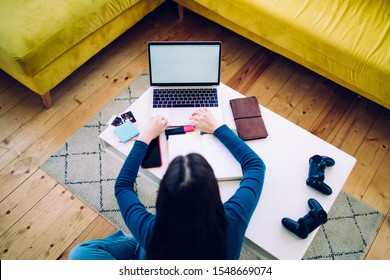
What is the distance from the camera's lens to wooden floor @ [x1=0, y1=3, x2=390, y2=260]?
5.58 ft

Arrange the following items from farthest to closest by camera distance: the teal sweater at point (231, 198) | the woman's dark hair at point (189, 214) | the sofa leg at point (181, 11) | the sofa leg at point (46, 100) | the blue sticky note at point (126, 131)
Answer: the sofa leg at point (181, 11) → the sofa leg at point (46, 100) → the blue sticky note at point (126, 131) → the teal sweater at point (231, 198) → the woman's dark hair at point (189, 214)

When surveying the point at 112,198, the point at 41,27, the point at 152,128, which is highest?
the point at 41,27

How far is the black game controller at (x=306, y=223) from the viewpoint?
1146 millimetres

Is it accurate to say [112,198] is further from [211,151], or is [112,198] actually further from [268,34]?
[268,34]

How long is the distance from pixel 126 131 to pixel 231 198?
51 centimetres

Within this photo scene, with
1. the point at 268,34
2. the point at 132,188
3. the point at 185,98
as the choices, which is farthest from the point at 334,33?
the point at 132,188

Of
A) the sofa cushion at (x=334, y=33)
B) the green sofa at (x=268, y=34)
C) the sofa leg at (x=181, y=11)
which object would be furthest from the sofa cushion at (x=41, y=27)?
A: the sofa cushion at (x=334, y=33)

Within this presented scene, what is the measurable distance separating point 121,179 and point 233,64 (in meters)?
1.38

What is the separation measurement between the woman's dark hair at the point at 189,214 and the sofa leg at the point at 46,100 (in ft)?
4.71

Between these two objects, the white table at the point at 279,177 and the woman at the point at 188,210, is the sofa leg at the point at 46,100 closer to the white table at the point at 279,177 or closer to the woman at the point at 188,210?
the white table at the point at 279,177

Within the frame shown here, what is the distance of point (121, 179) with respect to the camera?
3.90 feet

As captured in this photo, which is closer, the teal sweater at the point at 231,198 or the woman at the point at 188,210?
the woman at the point at 188,210

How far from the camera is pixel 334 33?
1819 millimetres

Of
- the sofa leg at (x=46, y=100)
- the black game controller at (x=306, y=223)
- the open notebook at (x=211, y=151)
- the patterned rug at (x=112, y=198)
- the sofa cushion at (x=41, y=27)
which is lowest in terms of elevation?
the patterned rug at (x=112, y=198)
